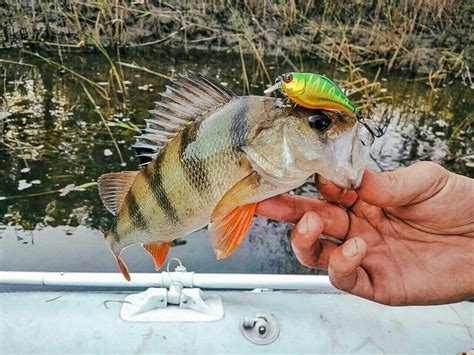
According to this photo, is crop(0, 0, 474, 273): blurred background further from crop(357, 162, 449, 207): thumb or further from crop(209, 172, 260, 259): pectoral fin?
crop(209, 172, 260, 259): pectoral fin

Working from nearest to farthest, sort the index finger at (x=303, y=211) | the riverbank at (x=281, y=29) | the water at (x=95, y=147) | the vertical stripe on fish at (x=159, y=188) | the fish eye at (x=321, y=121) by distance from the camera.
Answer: the fish eye at (x=321, y=121), the vertical stripe on fish at (x=159, y=188), the index finger at (x=303, y=211), the water at (x=95, y=147), the riverbank at (x=281, y=29)

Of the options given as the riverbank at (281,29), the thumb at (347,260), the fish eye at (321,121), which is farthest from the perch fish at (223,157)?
the riverbank at (281,29)

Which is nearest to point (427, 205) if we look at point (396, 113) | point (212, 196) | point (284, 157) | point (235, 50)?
point (284, 157)

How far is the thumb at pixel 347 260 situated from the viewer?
56.1 inches

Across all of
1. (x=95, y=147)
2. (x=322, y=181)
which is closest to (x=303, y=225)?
(x=322, y=181)

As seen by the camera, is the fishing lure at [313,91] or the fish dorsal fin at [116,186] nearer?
the fishing lure at [313,91]

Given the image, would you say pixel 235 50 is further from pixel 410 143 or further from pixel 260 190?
pixel 260 190

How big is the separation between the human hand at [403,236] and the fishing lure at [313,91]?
0.37 metres

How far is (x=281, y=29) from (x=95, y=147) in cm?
472

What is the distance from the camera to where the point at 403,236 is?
67.8 inches

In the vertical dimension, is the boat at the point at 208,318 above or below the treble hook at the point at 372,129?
below

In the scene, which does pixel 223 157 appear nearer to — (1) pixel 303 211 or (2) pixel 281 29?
(1) pixel 303 211

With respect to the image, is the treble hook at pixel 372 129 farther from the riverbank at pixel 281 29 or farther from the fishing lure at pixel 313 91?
the riverbank at pixel 281 29

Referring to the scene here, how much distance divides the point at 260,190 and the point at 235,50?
23.7 ft
